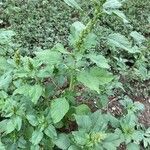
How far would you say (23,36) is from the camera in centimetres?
416

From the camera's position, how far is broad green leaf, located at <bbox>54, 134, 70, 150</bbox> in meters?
2.77

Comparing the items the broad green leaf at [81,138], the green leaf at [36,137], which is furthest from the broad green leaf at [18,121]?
the broad green leaf at [81,138]

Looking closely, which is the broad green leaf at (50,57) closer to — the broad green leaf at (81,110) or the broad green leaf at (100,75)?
the broad green leaf at (100,75)

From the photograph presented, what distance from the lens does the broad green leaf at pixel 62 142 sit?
9.07 feet

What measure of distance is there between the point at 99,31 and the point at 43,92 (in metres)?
1.69

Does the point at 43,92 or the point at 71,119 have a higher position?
the point at 43,92

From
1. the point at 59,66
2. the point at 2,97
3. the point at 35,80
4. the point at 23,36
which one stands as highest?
the point at 59,66

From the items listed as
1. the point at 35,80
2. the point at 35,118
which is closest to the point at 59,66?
the point at 35,80

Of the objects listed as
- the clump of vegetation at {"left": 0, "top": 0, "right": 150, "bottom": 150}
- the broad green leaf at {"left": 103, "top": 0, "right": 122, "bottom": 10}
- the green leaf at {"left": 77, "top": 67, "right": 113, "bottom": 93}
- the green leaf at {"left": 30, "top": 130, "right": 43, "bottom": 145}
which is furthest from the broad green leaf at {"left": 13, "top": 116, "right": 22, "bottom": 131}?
the broad green leaf at {"left": 103, "top": 0, "right": 122, "bottom": 10}

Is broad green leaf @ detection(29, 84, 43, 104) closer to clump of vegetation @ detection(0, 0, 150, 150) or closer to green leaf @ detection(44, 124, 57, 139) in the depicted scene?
clump of vegetation @ detection(0, 0, 150, 150)

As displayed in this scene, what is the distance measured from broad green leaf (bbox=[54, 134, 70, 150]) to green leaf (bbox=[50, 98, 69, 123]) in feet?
0.71

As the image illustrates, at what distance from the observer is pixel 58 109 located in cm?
264

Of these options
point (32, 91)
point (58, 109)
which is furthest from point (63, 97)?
point (32, 91)

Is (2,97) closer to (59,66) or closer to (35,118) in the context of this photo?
(35,118)
